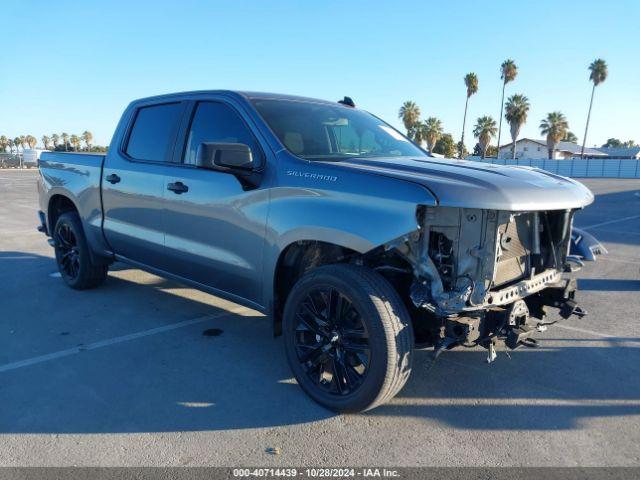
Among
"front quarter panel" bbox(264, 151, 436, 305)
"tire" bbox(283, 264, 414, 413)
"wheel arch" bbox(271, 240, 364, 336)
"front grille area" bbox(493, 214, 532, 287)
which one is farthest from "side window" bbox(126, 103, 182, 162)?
"front grille area" bbox(493, 214, 532, 287)

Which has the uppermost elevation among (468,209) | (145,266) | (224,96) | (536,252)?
(224,96)

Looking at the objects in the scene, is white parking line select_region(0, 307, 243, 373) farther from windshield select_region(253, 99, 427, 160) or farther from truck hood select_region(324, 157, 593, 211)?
truck hood select_region(324, 157, 593, 211)

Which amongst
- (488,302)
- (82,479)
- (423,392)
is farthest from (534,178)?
(82,479)

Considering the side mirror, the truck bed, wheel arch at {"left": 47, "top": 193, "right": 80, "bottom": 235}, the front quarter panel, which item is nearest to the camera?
the front quarter panel

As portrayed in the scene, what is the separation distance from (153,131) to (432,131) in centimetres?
6782

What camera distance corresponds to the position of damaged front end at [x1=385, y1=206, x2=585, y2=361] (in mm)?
2895

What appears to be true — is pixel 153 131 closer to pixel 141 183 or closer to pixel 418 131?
pixel 141 183

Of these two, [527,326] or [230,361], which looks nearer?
[527,326]

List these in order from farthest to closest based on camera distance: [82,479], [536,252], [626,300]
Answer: [626,300]
[536,252]
[82,479]

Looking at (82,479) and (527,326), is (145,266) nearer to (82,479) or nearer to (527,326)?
(82,479)

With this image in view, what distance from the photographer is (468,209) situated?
2.90 metres

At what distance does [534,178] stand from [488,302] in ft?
2.87

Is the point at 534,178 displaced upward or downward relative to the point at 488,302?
upward

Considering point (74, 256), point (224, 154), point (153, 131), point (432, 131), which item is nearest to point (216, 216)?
point (224, 154)
